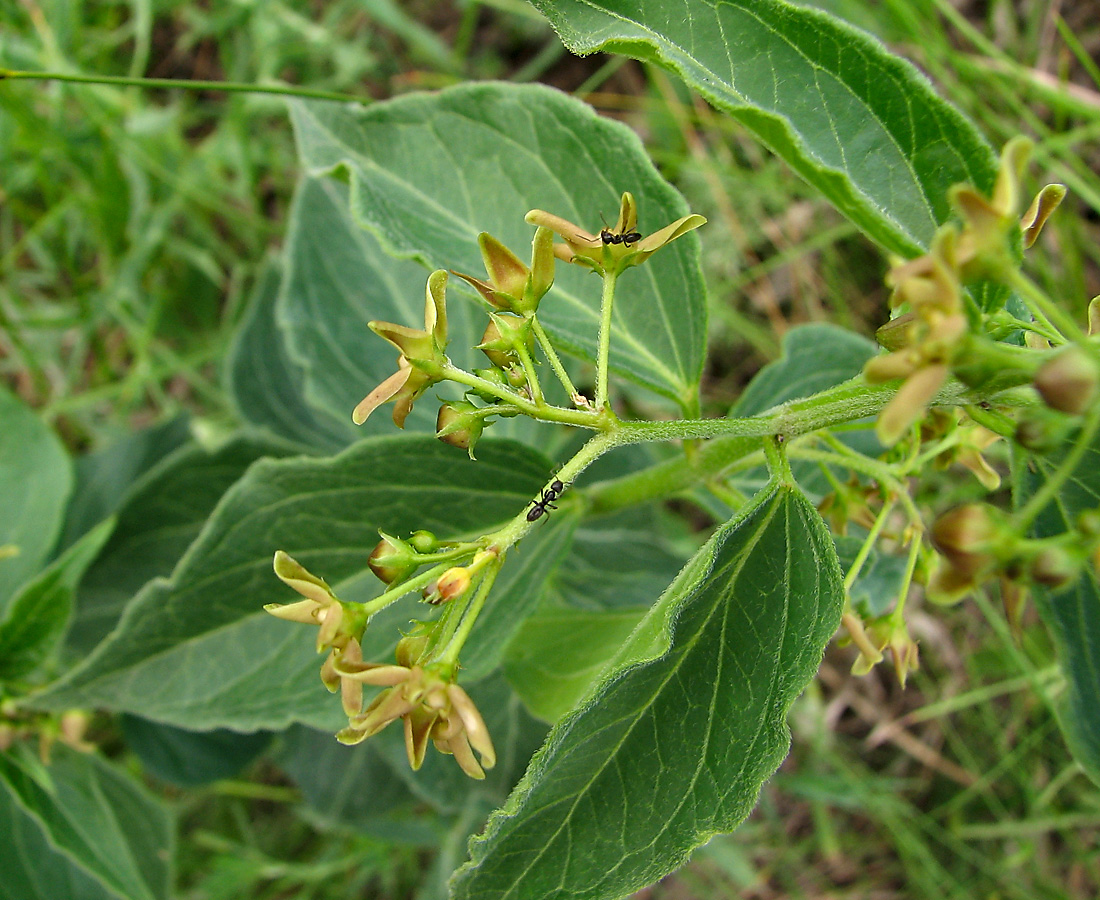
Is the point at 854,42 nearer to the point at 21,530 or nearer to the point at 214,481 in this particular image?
the point at 214,481

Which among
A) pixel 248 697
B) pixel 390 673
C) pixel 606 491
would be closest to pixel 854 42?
pixel 606 491

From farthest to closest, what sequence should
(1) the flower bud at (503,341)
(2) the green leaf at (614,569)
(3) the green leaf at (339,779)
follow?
1. (3) the green leaf at (339,779)
2. (2) the green leaf at (614,569)
3. (1) the flower bud at (503,341)

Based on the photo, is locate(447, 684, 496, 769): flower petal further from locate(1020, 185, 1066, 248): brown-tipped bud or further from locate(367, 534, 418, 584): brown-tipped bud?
locate(1020, 185, 1066, 248): brown-tipped bud

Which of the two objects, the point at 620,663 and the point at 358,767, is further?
the point at 358,767

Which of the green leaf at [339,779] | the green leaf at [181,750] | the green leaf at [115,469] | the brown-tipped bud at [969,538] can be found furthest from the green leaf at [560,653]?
the green leaf at [115,469]

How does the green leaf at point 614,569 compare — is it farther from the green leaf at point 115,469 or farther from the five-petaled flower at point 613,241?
the green leaf at point 115,469

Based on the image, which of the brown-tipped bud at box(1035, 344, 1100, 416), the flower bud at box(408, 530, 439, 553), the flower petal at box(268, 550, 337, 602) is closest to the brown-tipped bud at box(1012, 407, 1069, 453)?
the brown-tipped bud at box(1035, 344, 1100, 416)

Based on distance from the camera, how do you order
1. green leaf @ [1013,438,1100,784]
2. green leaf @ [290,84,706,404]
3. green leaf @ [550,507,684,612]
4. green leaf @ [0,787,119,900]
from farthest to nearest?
green leaf @ [550,507,684,612] → green leaf @ [0,787,119,900] → green leaf @ [290,84,706,404] → green leaf @ [1013,438,1100,784]
